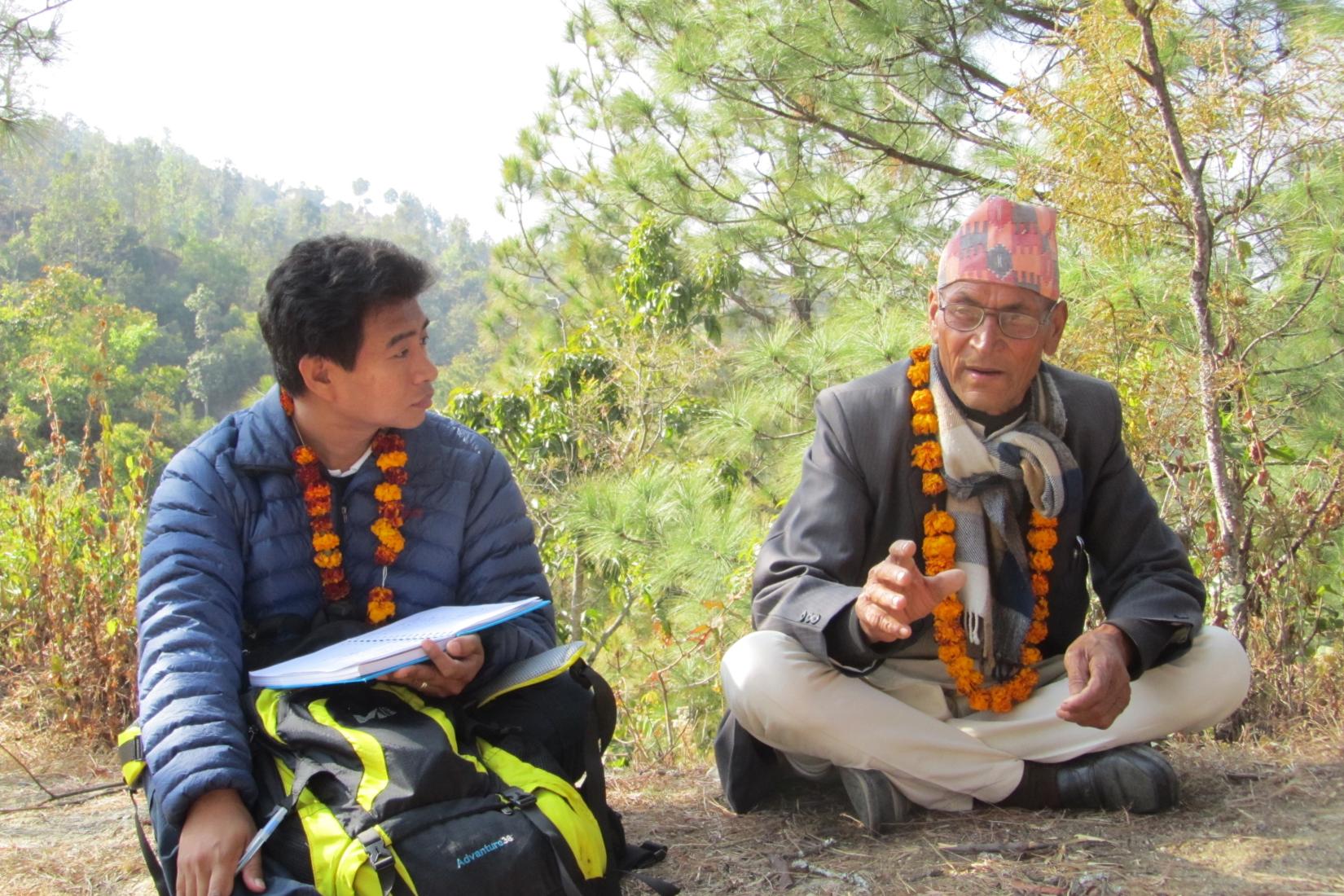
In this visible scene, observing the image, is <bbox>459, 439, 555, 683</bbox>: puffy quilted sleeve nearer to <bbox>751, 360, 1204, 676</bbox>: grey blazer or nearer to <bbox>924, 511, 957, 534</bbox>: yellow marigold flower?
<bbox>751, 360, 1204, 676</bbox>: grey blazer

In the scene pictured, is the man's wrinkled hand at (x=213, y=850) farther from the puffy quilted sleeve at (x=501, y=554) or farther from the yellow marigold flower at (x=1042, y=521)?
the yellow marigold flower at (x=1042, y=521)

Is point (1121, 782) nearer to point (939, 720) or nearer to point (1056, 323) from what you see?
point (939, 720)

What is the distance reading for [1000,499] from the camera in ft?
7.73

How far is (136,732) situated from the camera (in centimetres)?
187

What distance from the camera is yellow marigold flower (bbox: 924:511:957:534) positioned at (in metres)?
2.36

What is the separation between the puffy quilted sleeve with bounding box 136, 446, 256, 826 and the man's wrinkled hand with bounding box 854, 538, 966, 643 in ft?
3.51

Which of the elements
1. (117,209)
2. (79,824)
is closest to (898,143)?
(79,824)

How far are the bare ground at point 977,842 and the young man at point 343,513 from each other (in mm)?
453

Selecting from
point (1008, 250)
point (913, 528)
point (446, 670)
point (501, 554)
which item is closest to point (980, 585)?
point (913, 528)

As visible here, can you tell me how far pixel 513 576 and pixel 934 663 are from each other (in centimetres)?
93

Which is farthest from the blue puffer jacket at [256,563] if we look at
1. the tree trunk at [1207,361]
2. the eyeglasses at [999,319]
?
the tree trunk at [1207,361]

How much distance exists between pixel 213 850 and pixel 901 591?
1.15 metres

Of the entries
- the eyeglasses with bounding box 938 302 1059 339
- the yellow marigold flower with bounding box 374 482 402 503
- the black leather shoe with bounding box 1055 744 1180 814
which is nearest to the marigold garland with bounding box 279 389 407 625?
the yellow marigold flower with bounding box 374 482 402 503

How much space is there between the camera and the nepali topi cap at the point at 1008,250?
7.70ft
